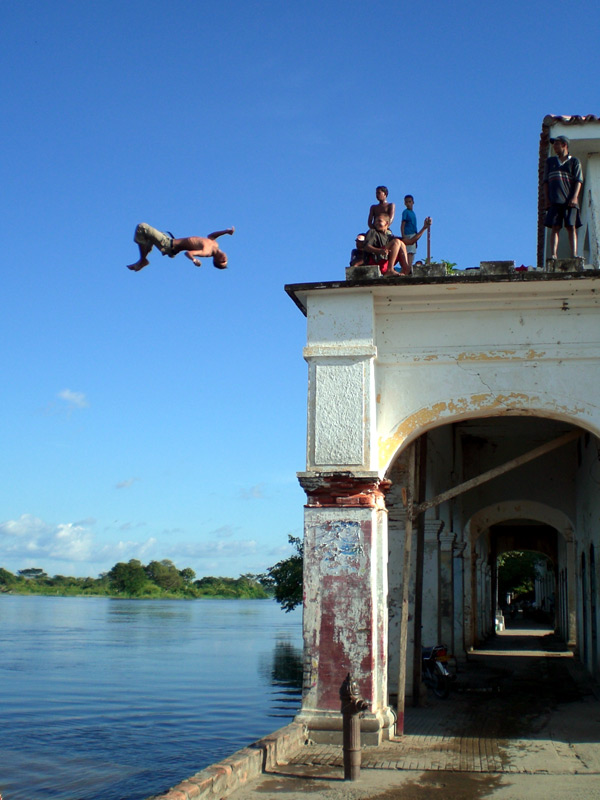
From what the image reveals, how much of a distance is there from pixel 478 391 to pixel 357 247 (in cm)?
243

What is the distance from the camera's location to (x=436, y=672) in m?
12.1

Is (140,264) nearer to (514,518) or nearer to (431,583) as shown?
(431,583)

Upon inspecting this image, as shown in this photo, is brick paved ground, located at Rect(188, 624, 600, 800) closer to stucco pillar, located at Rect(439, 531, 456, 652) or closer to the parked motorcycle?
the parked motorcycle

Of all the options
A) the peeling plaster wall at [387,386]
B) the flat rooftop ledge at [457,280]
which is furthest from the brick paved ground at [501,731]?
the flat rooftop ledge at [457,280]

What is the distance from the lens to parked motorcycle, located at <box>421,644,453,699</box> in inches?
473

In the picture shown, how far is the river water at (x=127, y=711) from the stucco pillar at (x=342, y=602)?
4663mm

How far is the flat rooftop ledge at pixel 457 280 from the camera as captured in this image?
332 inches

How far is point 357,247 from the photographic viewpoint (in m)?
9.89

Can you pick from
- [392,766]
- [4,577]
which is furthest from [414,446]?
[4,577]

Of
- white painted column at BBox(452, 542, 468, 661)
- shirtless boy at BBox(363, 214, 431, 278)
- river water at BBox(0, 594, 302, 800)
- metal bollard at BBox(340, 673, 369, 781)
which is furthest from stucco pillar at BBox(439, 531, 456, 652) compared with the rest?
metal bollard at BBox(340, 673, 369, 781)

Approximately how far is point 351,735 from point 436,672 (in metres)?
5.62

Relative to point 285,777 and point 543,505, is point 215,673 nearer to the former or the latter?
point 543,505

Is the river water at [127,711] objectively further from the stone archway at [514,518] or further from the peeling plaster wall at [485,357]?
the peeling plaster wall at [485,357]

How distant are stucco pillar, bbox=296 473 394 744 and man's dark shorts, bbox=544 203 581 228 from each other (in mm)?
4030
